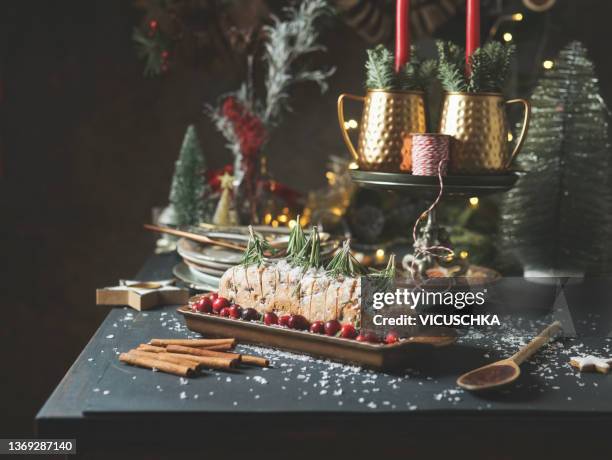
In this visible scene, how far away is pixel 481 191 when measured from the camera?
1263 mm

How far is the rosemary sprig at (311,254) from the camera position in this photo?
1.18 m

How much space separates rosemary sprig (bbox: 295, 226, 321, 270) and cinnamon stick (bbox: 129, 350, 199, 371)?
0.23 metres

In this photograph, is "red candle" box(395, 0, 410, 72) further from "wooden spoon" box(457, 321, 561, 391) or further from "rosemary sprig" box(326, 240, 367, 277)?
"wooden spoon" box(457, 321, 561, 391)

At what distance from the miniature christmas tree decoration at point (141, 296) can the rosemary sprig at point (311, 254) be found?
336mm

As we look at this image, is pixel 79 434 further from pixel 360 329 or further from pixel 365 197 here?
pixel 365 197

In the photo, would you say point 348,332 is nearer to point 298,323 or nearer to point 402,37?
point 298,323

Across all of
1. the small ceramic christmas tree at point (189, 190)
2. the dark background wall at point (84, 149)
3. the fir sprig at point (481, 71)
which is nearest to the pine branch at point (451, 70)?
the fir sprig at point (481, 71)

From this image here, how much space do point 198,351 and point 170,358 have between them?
0.05 meters

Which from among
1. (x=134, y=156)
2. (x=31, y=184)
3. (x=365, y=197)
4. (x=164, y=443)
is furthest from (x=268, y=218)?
(x=164, y=443)

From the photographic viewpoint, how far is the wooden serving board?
105 centimetres

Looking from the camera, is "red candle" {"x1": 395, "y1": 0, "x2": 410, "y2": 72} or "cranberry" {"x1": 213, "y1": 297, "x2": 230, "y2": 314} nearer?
"cranberry" {"x1": 213, "y1": 297, "x2": 230, "y2": 314}

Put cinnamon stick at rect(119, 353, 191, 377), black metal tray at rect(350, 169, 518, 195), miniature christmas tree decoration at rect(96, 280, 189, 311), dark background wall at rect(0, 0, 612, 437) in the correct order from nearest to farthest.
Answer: cinnamon stick at rect(119, 353, 191, 377)
black metal tray at rect(350, 169, 518, 195)
miniature christmas tree decoration at rect(96, 280, 189, 311)
dark background wall at rect(0, 0, 612, 437)

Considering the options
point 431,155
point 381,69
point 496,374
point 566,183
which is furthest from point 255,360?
point 566,183

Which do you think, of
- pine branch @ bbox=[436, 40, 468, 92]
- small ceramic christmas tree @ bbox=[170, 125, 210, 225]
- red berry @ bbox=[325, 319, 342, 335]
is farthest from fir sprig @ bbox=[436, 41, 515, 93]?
small ceramic christmas tree @ bbox=[170, 125, 210, 225]
